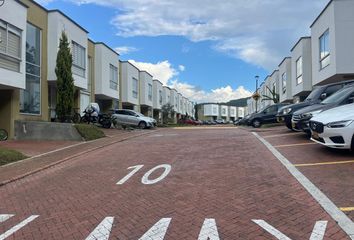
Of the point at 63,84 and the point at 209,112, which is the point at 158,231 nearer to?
the point at 63,84

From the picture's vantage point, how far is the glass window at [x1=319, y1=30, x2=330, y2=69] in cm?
2700

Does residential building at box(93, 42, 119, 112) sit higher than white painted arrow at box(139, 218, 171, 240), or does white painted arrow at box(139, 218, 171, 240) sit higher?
residential building at box(93, 42, 119, 112)

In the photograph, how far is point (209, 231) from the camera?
18.5 feet

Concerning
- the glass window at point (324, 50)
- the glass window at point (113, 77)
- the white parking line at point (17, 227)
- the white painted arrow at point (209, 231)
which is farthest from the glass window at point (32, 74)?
the glass window at point (324, 50)

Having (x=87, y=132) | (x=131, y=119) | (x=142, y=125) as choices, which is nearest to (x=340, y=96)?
(x=87, y=132)

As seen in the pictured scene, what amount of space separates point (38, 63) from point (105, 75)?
38.9 ft

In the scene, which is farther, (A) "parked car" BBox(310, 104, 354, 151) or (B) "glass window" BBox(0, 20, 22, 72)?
(B) "glass window" BBox(0, 20, 22, 72)

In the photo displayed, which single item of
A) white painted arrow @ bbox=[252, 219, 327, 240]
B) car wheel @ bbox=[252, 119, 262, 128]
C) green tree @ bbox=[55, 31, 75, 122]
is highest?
green tree @ bbox=[55, 31, 75, 122]

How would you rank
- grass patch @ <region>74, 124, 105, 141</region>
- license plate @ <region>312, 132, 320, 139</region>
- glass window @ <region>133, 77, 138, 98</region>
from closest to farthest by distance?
license plate @ <region>312, 132, 320, 139</region>
grass patch @ <region>74, 124, 105, 141</region>
glass window @ <region>133, 77, 138, 98</region>

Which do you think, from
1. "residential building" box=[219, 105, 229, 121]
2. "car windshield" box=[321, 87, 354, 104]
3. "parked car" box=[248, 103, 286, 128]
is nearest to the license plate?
"car windshield" box=[321, 87, 354, 104]

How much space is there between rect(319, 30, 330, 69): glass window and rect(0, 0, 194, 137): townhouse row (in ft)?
53.5

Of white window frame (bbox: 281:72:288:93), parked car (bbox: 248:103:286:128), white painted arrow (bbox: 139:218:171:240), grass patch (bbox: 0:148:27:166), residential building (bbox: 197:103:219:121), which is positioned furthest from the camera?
residential building (bbox: 197:103:219:121)

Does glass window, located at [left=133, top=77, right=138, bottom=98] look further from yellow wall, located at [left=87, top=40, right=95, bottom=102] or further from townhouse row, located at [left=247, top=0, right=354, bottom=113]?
townhouse row, located at [left=247, top=0, right=354, bottom=113]

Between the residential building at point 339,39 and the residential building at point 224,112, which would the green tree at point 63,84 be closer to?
the residential building at point 339,39
